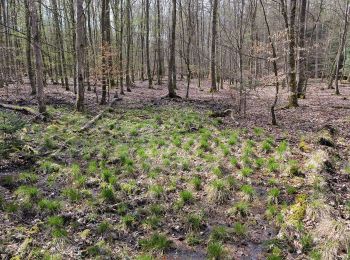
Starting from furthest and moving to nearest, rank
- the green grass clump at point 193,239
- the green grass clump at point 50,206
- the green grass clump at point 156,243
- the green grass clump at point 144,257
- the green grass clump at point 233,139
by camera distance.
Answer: the green grass clump at point 233,139 → the green grass clump at point 50,206 → the green grass clump at point 193,239 → the green grass clump at point 156,243 → the green grass clump at point 144,257

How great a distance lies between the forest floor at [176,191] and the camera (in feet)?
15.2

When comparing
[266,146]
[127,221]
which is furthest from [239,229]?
[266,146]

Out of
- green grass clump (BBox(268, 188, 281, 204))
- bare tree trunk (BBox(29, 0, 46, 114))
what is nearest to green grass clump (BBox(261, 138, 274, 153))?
green grass clump (BBox(268, 188, 281, 204))

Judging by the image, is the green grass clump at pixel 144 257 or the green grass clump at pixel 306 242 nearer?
the green grass clump at pixel 144 257

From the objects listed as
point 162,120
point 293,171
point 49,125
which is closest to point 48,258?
point 293,171

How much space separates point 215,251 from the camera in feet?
14.8

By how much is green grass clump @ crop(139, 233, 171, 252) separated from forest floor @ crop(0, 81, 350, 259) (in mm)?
16

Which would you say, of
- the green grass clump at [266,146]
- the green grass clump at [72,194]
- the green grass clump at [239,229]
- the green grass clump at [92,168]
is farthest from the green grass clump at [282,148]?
the green grass clump at [72,194]

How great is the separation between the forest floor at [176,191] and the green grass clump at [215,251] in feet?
0.05

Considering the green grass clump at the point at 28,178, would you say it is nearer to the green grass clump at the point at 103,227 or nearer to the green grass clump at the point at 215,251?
the green grass clump at the point at 103,227

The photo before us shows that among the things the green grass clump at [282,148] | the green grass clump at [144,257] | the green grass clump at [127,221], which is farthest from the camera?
the green grass clump at [282,148]

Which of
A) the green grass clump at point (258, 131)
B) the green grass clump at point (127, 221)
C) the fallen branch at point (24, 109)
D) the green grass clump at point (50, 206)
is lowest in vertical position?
the green grass clump at point (127, 221)

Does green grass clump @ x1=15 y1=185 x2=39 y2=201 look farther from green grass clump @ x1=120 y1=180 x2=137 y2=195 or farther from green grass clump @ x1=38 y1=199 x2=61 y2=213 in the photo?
green grass clump @ x1=120 y1=180 x2=137 y2=195

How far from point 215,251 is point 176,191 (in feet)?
6.68
